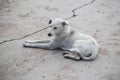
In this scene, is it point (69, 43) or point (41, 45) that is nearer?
point (69, 43)

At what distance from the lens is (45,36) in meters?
4.66

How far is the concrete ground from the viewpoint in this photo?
3.64 m

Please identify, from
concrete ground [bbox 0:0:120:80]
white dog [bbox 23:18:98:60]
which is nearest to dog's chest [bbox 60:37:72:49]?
white dog [bbox 23:18:98:60]

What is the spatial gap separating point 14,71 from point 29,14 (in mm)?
2143

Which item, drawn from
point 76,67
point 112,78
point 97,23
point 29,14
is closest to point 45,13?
point 29,14

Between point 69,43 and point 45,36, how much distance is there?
716 mm

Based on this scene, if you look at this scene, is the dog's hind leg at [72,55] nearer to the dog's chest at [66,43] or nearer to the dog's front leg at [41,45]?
the dog's chest at [66,43]

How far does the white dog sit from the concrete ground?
0.09 meters

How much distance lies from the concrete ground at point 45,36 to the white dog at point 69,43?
9cm

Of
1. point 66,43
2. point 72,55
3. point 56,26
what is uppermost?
point 56,26

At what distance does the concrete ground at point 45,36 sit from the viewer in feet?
12.0

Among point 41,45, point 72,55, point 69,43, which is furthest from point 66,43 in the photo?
point 41,45

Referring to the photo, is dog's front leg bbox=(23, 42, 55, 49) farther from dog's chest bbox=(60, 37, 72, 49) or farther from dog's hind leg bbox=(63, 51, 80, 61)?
dog's hind leg bbox=(63, 51, 80, 61)

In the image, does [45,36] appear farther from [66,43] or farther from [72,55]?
[72,55]
